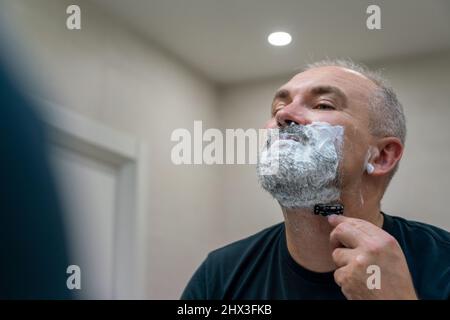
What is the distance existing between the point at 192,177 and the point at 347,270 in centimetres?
50

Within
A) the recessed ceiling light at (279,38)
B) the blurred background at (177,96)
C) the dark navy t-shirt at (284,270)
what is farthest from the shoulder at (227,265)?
the recessed ceiling light at (279,38)

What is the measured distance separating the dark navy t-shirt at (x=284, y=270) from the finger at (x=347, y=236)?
0.11 meters

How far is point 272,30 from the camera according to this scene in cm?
104

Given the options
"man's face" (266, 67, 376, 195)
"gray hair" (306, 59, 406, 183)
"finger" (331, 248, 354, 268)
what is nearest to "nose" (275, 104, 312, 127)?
"man's face" (266, 67, 376, 195)

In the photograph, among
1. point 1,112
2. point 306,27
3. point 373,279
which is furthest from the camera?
point 306,27

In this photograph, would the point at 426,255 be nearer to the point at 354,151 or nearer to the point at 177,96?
the point at 354,151

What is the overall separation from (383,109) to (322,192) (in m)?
0.19

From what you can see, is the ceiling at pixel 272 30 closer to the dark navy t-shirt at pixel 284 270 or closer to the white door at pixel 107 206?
the white door at pixel 107 206

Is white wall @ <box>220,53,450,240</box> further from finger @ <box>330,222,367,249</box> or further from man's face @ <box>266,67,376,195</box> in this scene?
finger @ <box>330,222,367,249</box>

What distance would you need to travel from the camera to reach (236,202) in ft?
3.36

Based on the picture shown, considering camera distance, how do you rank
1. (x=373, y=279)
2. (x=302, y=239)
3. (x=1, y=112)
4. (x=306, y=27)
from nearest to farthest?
(x=1, y=112) → (x=373, y=279) → (x=302, y=239) → (x=306, y=27)
